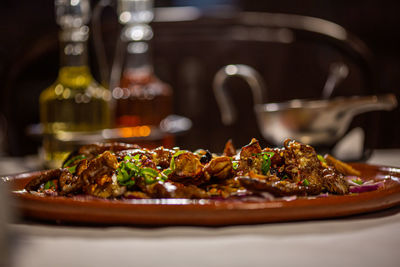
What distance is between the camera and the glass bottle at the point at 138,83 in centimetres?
173

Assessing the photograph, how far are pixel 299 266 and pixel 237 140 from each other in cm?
314

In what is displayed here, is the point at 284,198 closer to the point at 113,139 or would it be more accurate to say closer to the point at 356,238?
the point at 356,238

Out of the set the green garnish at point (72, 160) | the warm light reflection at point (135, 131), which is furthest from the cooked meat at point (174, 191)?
the warm light reflection at point (135, 131)

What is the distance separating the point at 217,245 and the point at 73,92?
4.03ft

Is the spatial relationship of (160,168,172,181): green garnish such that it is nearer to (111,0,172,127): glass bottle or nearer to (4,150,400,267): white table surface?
(4,150,400,267): white table surface

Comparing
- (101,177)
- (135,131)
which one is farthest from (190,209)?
(135,131)

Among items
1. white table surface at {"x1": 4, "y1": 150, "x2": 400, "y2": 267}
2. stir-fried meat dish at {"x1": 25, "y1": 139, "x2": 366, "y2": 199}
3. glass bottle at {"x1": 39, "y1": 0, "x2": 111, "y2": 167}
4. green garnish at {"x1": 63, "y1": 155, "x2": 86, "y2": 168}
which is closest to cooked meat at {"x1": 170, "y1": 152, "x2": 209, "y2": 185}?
stir-fried meat dish at {"x1": 25, "y1": 139, "x2": 366, "y2": 199}

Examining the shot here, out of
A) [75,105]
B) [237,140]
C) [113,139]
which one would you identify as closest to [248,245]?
[113,139]

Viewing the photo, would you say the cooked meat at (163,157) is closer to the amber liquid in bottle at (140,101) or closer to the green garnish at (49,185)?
the green garnish at (49,185)

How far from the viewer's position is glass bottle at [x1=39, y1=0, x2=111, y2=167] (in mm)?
1621

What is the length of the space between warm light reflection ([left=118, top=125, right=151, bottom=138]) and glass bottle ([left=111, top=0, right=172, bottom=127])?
0.06m

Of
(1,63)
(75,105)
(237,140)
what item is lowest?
(237,140)

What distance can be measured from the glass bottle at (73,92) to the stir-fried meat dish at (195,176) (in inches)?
35.8

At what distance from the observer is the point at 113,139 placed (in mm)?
1417
